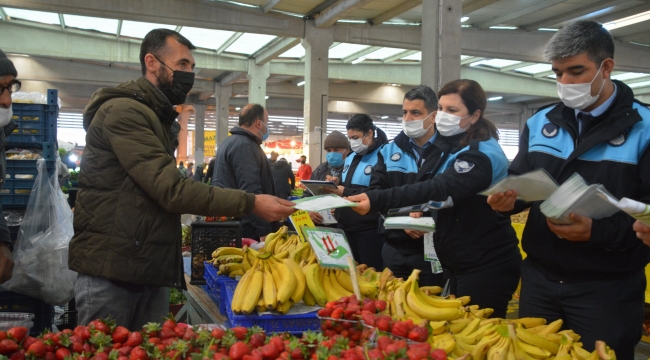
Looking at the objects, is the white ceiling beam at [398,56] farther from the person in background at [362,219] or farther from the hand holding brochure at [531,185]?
the hand holding brochure at [531,185]

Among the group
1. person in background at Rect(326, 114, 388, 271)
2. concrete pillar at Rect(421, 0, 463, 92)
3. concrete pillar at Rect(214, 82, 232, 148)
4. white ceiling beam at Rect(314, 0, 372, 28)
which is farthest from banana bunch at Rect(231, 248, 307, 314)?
concrete pillar at Rect(214, 82, 232, 148)

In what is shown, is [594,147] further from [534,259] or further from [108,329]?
[108,329]

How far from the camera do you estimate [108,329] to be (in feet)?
6.04

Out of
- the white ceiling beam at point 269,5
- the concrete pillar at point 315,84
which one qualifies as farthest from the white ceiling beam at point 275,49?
the white ceiling beam at point 269,5

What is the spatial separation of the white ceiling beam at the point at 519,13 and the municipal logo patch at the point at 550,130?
33.2 feet

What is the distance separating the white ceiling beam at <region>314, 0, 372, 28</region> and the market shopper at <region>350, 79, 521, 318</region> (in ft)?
27.9

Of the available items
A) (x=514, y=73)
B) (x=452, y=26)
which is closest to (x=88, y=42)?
(x=452, y=26)

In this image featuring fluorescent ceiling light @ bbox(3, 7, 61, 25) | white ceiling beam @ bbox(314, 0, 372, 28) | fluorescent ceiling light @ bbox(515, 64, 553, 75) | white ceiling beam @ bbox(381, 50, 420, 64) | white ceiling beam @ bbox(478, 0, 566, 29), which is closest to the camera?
white ceiling beam @ bbox(314, 0, 372, 28)

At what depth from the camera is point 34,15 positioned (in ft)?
45.0

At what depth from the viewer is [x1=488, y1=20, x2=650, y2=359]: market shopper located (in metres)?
1.93

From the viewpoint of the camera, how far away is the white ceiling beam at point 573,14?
11.0 m

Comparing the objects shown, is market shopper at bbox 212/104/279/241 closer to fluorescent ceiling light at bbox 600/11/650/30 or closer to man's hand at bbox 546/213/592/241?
man's hand at bbox 546/213/592/241

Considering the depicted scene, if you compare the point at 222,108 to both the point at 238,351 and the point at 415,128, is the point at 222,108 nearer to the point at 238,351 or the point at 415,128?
the point at 415,128

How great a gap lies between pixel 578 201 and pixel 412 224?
3.47 feet
